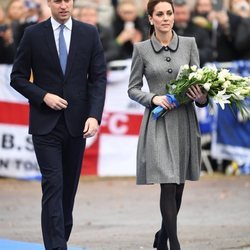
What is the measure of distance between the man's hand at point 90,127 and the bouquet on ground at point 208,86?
48cm

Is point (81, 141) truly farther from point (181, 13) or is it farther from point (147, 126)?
point (181, 13)

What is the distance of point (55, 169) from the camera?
8.34 m

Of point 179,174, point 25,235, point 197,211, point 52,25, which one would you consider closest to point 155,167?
point 179,174

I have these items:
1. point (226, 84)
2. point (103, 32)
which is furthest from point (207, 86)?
point (103, 32)

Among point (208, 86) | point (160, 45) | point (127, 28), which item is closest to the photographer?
point (208, 86)

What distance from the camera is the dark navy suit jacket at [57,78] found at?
839cm

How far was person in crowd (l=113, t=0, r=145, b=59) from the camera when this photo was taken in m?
15.8

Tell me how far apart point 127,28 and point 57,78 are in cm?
767

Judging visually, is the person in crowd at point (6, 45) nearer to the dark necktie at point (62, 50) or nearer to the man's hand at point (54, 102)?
the dark necktie at point (62, 50)

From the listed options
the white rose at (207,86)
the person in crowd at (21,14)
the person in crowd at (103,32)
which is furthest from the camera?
the person in crowd at (103,32)

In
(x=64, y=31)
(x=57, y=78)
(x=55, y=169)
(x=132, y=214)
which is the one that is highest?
(x=64, y=31)

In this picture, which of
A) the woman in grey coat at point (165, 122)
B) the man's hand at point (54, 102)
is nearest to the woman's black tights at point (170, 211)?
the woman in grey coat at point (165, 122)

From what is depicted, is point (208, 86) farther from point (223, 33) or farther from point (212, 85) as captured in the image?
point (223, 33)

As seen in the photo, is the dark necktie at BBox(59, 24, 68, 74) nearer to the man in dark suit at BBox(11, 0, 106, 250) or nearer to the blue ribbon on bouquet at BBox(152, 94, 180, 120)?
the man in dark suit at BBox(11, 0, 106, 250)
